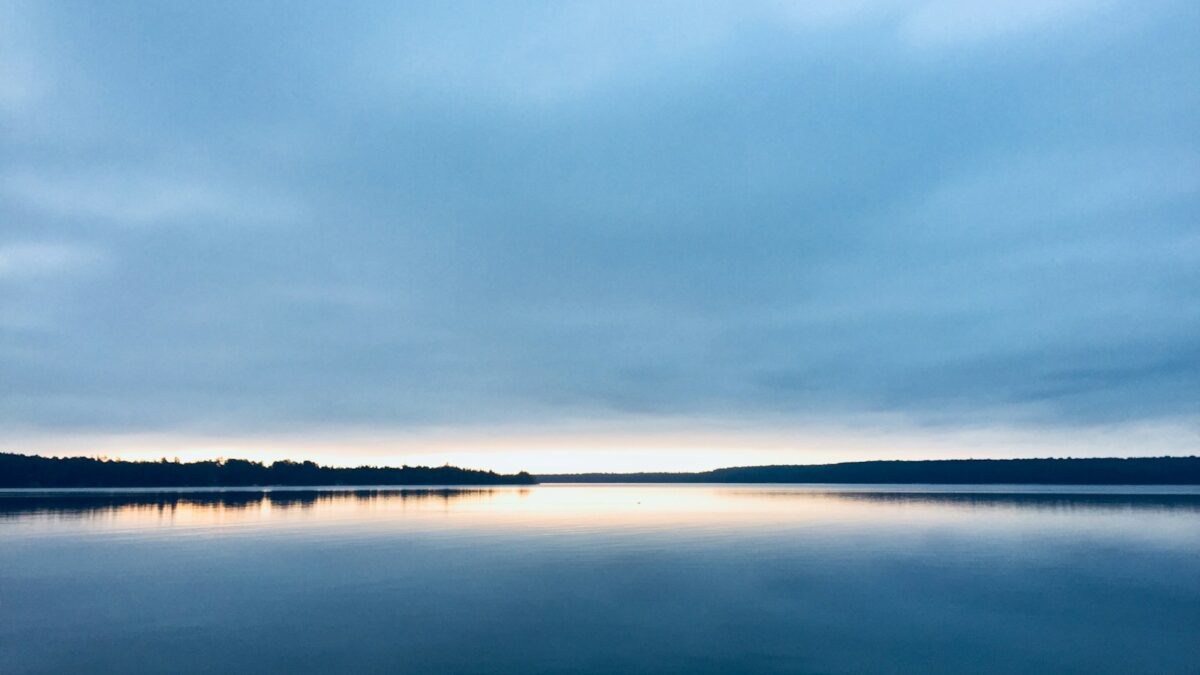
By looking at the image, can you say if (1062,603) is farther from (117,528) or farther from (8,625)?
(117,528)

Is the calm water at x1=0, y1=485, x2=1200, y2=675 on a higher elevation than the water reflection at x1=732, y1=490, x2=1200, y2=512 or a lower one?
higher

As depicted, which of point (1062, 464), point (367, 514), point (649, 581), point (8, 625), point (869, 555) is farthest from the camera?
point (1062, 464)

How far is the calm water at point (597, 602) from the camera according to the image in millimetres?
18781

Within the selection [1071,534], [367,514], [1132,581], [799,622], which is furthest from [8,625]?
[1071,534]

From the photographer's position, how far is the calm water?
18.8 meters

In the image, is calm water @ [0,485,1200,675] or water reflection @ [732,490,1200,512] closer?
calm water @ [0,485,1200,675]

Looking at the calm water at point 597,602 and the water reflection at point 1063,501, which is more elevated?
the calm water at point 597,602

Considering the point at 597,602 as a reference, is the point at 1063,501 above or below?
below

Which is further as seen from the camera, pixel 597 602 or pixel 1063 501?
pixel 1063 501

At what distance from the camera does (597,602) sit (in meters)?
25.3

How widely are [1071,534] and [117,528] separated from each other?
6541cm

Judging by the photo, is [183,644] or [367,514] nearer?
[183,644]

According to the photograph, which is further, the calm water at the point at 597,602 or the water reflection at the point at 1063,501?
the water reflection at the point at 1063,501

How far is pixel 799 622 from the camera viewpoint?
893 inches
